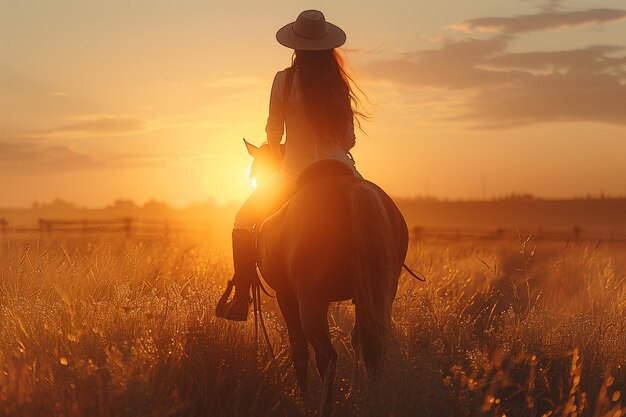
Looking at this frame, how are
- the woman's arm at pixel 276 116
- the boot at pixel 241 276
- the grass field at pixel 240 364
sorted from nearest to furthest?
the grass field at pixel 240 364, the woman's arm at pixel 276 116, the boot at pixel 241 276

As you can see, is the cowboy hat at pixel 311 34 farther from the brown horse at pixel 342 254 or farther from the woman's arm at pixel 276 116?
the brown horse at pixel 342 254

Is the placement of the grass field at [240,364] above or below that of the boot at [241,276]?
below

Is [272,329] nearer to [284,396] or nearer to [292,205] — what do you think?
[284,396]

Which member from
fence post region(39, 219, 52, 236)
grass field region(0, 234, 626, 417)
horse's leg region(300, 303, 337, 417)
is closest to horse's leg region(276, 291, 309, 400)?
grass field region(0, 234, 626, 417)

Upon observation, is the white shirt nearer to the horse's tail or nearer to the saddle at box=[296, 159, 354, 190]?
the saddle at box=[296, 159, 354, 190]

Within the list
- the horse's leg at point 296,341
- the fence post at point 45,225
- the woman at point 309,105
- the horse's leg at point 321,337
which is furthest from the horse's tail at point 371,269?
the fence post at point 45,225

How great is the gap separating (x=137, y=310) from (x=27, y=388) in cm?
152

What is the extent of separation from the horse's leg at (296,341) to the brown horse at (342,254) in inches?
17.7

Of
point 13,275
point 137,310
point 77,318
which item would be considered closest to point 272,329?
point 137,310

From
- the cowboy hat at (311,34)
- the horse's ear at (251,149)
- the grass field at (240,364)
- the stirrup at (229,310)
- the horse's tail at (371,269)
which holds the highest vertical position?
the cowboy hat at (311,34)

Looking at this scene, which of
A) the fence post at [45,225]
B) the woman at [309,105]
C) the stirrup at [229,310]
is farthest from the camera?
the fence post at [45,225]

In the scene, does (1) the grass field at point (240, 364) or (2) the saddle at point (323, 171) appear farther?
(2) the saddle at point (323, 171)

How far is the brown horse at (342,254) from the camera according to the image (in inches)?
202

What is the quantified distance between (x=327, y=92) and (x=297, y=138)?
0.37 meters
